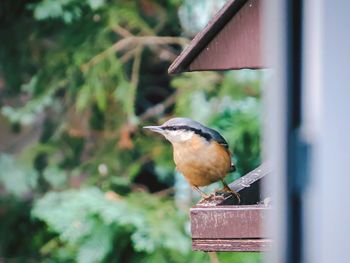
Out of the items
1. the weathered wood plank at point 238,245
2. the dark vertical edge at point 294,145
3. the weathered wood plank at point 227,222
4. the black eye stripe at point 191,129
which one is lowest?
the weathered wood plank at point 238,245

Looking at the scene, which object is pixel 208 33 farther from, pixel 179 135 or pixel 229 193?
pixel 179 135

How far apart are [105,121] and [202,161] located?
2.15m

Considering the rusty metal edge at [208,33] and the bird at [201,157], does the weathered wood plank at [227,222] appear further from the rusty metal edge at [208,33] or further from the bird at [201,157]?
the bird at [201,157]

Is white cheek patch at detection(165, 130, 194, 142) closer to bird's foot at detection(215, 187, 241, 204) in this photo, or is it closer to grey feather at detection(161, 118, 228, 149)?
grey feather at detection(161, 118, 228, 149)

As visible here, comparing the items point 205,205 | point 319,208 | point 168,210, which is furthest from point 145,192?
point 319,208

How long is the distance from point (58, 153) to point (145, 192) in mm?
705

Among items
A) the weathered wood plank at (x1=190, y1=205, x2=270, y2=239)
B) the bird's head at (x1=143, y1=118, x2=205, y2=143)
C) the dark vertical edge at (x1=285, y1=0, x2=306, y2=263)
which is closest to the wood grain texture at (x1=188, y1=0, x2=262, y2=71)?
the weathered wood plank at (x1=190, y1=205, x2=270, y2=239)

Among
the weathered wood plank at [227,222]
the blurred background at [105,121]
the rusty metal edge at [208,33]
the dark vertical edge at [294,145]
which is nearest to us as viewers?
the dark vertical edge at [294,145]

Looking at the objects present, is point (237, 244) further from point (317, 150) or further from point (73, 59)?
point (73, 59)

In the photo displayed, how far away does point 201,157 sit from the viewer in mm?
2760

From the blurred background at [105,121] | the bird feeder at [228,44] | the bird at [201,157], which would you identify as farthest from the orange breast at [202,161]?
the blurred background at [105,121]

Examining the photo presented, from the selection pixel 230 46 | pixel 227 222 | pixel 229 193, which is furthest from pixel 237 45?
pixel 227 222

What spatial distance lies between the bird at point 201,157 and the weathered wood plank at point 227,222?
59 cm

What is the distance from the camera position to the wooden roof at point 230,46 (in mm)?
2320
